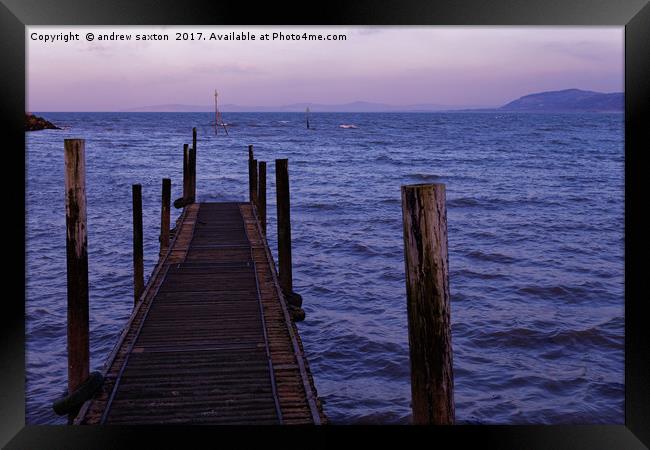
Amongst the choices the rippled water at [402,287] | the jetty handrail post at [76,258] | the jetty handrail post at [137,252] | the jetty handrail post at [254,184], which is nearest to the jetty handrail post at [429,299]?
the jetty handrail post at [76,258]

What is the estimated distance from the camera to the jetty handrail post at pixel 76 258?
5.95m

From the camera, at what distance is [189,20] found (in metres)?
5.52

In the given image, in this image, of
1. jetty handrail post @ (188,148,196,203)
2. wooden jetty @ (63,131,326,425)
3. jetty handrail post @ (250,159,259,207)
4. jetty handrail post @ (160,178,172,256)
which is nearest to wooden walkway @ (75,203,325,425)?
wooden jetty @ (63,131,326,425)

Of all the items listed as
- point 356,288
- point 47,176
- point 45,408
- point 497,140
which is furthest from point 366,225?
point 497,140

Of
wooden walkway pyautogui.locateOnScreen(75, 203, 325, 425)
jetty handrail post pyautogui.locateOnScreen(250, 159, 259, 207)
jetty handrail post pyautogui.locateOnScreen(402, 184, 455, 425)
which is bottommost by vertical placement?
wooden walkway pyautogui.locateOnScreen(75, 203, 325, 425)

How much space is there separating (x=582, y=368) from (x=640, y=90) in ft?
18.0

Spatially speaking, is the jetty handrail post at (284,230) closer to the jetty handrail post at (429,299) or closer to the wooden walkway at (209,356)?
the wooden walkway at (209,356)

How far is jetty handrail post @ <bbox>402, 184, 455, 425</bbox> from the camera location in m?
3.78

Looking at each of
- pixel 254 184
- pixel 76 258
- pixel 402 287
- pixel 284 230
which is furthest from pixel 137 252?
pixel 254 184

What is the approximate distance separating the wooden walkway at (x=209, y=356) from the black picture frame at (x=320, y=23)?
0.27 metres

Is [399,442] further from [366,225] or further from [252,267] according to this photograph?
[366,225]

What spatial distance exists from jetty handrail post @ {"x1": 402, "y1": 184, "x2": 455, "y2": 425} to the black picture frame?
1325mm

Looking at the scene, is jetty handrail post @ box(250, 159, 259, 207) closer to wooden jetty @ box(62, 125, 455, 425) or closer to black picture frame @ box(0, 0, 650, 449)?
wooden jetty @ box(62, 125, 455, 425)

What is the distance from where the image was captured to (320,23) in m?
5.59
